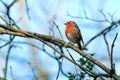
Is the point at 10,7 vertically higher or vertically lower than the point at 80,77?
higher

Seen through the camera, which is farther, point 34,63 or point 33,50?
point 33,50

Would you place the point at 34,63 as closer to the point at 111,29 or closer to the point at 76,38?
the point at 111,29

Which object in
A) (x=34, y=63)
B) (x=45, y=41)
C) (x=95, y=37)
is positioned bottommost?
(x=45, y=41)

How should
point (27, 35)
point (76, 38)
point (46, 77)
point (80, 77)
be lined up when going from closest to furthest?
1. point (27, 35)
2. point (80, 77)
3. point (46, 77)
4. point (76, 38)

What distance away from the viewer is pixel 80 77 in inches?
138

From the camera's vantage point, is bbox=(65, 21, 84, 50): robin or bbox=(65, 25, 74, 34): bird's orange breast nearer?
bbox=(65, 21, 84, 50): robin

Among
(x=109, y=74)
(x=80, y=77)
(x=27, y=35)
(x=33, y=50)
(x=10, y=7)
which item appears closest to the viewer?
(x=109, y=74)

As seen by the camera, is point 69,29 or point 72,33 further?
point 69,29

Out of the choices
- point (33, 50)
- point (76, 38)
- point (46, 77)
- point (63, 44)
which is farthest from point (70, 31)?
point (63, 44)

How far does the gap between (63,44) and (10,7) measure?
1.64 metres

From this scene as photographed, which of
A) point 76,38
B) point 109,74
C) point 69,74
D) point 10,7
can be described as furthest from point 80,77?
point 76,38

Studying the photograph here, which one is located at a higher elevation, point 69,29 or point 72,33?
point 69,29

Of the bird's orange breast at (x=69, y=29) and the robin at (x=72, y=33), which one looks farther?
the bird's orange breast at (x=69, y=29)

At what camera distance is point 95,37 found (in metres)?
4.55
